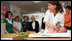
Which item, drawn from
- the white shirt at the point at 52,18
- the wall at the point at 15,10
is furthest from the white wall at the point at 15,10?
the white shirt at the point at 52,18

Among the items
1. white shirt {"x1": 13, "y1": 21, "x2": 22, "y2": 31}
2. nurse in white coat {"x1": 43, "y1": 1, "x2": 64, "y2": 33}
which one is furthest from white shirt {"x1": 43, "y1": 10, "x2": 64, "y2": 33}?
white shirt {"x1": 13, "y1": 21, "x2": 22, "y2": 31}

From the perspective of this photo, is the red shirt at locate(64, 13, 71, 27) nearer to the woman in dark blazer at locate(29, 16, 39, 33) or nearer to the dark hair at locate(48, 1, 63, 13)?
the dark hair at locate(48, 1, 63, 13)

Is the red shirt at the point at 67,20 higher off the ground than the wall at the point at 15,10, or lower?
lower

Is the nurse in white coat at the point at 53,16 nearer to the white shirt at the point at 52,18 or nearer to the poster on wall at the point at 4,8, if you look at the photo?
the white shirt at the point at 52,18

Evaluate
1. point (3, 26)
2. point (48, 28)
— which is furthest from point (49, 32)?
point (3, 26)

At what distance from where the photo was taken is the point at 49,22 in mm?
678

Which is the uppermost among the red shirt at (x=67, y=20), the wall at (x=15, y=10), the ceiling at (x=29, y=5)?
the ceiling at (x=29, y=5)

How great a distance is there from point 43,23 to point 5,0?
9.9 inches

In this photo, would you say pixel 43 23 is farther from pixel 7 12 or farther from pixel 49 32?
pixel 7 12

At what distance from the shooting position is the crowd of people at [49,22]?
67 centimetres

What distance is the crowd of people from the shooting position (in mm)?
674

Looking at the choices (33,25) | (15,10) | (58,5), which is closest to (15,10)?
(15,10)

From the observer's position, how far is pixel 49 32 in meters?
0.65

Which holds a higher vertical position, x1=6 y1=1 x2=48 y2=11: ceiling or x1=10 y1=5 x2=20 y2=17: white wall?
x1=6 y1=1 x2=48 y2=11: ceiling
